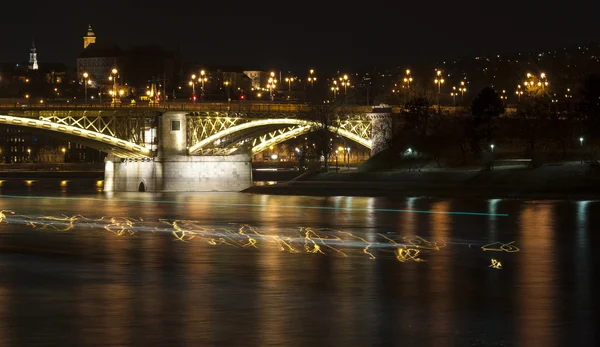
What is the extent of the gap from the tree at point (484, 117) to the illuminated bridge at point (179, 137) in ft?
47.1

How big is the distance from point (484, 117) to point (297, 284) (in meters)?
62.5

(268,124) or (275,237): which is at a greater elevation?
(268,124)

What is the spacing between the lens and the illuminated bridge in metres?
93.1

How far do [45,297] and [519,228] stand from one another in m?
23.6

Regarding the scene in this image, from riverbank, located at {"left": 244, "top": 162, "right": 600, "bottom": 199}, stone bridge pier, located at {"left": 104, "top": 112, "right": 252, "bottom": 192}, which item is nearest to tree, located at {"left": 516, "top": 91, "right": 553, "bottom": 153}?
riverbank, located at {"left": 244, "top": 162, "right": 600, "bottom": 199}

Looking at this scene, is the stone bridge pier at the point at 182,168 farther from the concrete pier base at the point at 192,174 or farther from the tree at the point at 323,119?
the tree at the point at 323,119

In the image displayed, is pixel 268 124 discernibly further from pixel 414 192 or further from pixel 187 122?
pixel 414 192

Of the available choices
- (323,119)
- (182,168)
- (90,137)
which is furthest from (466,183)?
Result: (182,168)

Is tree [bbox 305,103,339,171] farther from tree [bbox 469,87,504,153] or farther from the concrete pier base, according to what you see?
tree [bbox 469,87,504,153]

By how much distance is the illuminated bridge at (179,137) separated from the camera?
93062 mm

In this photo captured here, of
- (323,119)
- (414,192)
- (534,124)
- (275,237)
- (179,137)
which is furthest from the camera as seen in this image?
(323,119)

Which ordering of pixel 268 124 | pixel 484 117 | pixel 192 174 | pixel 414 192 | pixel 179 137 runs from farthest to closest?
pixel 268 124 < pixel 179 137 < pixel 192 174 < pixel 484 117 < pixel 414 192

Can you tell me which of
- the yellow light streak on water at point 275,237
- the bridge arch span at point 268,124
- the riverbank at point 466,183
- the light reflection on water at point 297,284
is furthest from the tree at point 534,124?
the yellow light streak on water at point 275,237

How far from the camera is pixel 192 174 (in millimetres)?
96000
